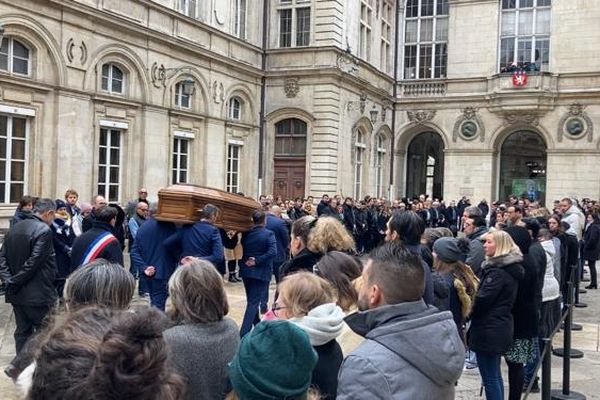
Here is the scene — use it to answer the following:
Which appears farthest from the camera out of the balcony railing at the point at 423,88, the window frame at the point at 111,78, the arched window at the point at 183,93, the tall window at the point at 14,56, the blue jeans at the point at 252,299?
the balcony railing at the point at 423,88

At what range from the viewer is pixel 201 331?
3109mm

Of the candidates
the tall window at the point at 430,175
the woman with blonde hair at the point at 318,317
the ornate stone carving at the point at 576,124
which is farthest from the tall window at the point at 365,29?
the woman with blonde hair at the point at 318,317

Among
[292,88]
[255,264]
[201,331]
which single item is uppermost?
[292,88]

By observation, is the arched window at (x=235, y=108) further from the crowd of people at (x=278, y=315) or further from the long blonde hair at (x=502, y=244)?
the long blonde hair at (x=502, y=244)

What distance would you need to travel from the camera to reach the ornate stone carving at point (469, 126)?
28391 mm

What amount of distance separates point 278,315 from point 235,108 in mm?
19645

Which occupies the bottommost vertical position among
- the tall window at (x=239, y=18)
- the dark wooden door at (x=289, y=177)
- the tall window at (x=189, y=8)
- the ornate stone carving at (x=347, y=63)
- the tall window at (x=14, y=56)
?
the dark wooden door at (x=289, y=177)

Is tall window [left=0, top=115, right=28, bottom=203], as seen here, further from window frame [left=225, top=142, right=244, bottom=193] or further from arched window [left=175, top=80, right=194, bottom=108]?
window frame [left=225, top=142, right=244, bottom=193]

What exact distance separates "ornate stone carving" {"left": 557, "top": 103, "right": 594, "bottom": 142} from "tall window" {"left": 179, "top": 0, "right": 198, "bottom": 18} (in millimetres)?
16273

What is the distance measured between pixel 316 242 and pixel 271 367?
11.9 feet

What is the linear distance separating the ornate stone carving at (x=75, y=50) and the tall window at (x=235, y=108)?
7.08 m

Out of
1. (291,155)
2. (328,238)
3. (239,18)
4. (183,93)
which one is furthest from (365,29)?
(328,238)

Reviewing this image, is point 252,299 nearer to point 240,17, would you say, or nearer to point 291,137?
point 291,137

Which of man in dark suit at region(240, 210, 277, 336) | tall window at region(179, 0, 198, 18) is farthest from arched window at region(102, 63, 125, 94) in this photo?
man in dark suit at region(240, 210, 277, 336)
